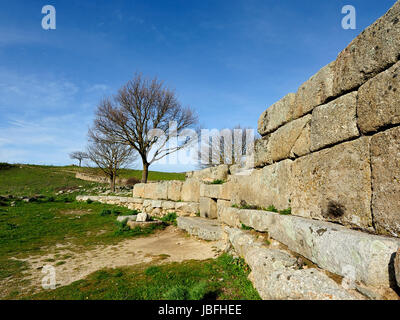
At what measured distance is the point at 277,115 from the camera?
4.81 meters

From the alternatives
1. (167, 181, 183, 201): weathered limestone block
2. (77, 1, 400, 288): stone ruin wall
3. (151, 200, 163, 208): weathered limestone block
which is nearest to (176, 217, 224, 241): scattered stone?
(77, 1, 400, 288): stone ruin wall

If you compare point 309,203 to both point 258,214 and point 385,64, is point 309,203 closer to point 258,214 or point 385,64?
point 258,214

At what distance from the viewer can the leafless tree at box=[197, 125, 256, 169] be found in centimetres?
2501

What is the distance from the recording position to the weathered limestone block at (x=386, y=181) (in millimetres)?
2227

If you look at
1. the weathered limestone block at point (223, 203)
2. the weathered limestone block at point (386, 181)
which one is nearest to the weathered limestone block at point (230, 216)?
the weathered limestone block at point (223, 203)

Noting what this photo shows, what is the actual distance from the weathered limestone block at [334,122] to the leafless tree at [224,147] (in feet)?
66.2

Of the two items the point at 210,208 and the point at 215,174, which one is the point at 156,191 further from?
the point at 210,208

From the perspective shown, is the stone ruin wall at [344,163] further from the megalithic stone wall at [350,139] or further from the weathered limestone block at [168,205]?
the weathered limestone block at [168,205]

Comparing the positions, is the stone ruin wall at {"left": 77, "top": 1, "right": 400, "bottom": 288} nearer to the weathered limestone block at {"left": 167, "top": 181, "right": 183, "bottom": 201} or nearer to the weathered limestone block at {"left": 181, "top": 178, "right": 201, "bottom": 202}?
the weathered limestone block at {"left": 181, "top": 178, "right": 201, "bottom": 202}

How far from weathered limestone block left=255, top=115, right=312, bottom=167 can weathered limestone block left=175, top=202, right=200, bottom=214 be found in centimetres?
475

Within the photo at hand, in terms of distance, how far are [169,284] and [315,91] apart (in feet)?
12.5

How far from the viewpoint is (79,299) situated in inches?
136

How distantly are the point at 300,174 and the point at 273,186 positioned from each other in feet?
2.98
